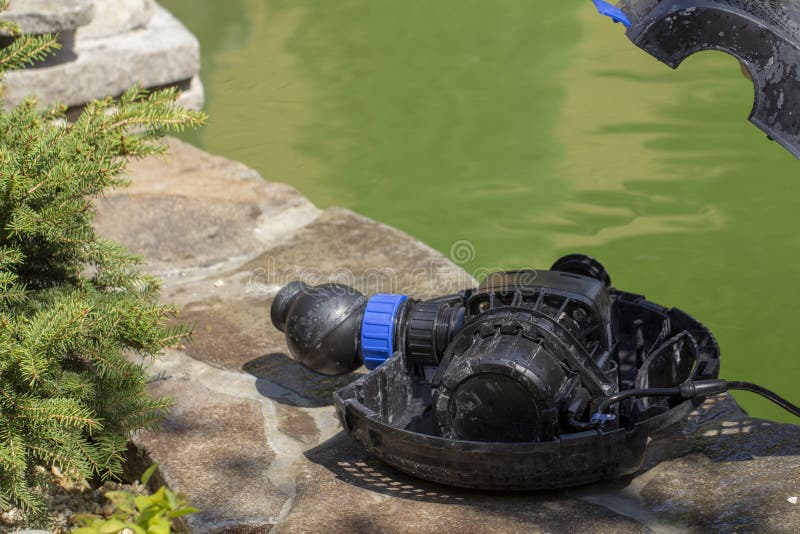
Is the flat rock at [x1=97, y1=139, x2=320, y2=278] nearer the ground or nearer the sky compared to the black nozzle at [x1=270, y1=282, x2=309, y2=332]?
nearer the ground

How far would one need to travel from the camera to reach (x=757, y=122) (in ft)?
7.78

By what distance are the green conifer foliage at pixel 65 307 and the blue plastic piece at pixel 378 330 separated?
1.90 feet

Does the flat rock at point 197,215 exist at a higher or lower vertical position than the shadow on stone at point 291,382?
lower

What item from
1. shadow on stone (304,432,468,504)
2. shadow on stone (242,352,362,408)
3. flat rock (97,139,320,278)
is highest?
shadow on stone (304,432,468,504)

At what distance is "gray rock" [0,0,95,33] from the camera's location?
17.4 feet

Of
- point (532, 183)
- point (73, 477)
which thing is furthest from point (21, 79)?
point (73, 477)

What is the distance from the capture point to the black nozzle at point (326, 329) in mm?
3033

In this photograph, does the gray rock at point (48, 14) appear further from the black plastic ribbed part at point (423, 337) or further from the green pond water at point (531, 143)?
the black plastic ribbed part at point (423, 337)

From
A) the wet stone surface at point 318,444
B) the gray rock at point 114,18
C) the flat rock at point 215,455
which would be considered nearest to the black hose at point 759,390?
the wet stone surface at point 318,444

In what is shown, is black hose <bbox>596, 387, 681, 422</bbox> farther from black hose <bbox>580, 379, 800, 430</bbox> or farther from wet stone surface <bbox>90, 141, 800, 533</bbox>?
wet stone surface <bbox>90, 141, 800, 533</bbox>

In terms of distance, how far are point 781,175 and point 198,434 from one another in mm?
3824

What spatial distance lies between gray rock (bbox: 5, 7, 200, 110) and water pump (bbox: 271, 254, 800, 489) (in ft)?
9.93

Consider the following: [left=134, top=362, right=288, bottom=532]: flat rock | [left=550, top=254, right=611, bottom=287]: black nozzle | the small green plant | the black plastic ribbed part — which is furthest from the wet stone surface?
the small green plant

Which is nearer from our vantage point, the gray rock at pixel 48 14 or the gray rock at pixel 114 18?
the gray rock at pixel 48 14
